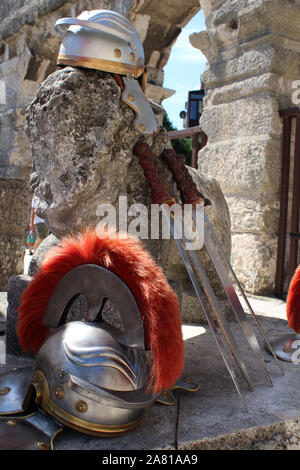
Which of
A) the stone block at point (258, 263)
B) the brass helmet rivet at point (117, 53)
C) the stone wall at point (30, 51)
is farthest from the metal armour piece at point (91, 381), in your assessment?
the stone wall at point (30, 51)

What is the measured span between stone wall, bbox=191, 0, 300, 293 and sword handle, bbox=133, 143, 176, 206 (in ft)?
6.18

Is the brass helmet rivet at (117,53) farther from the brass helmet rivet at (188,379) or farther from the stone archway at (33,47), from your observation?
the stone archway at (33,47)

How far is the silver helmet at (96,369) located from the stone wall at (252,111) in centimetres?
239

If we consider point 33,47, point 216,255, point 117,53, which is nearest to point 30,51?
A: point 33,47

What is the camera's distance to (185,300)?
262 cm

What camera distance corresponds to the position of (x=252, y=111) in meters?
3.50

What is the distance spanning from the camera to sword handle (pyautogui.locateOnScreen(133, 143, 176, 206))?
1.68 meters

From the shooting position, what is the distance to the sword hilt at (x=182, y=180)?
5.93 ft

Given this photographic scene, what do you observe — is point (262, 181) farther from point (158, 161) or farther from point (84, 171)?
point (84, 171)

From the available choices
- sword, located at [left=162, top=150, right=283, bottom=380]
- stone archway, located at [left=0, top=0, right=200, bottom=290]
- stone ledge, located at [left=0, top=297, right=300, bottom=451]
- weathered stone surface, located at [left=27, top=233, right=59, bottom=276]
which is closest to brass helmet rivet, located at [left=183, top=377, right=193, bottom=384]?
stone ledge, located at [left=0, top=297, right=300, bottom=451]

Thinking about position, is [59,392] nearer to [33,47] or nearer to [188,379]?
[188,379]

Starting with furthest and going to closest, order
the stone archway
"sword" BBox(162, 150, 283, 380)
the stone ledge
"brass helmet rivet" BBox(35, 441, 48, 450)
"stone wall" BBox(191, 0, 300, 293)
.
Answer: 1. the stone archway
2. "stone wall" BBox(191, 0, 300, 293)
3. "sword" BBox(162, 150, 283, 380)
4. the stone ledge
5. "brass helmet rivet" BBox(35, 441, 48, 450)

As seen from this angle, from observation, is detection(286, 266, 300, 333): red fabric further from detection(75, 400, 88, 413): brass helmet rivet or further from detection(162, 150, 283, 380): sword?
detection(75, 400, 88, 413): brass helmet rivet
